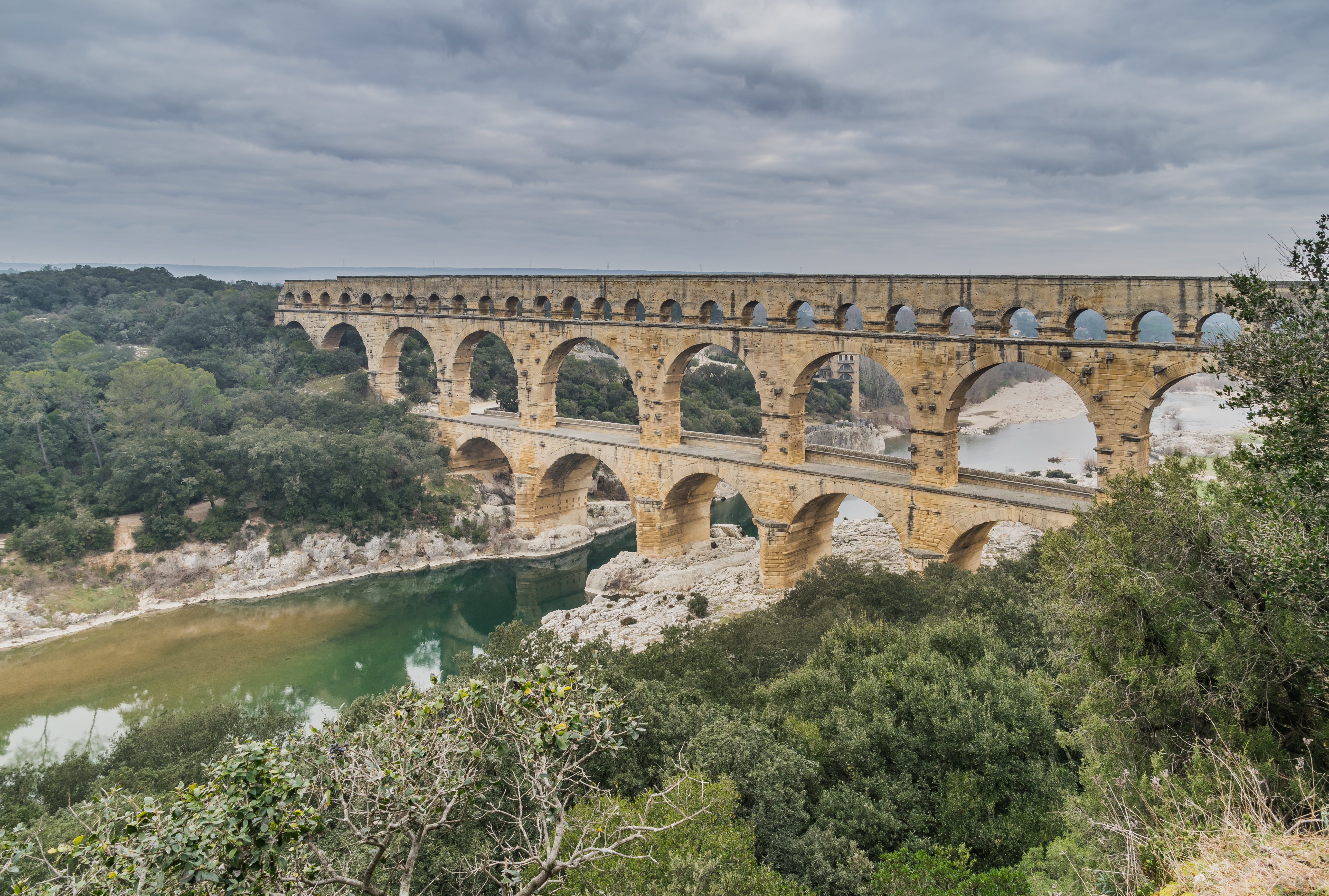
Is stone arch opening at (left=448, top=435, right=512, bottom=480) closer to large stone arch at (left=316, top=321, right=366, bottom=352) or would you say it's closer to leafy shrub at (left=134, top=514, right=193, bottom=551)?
leafy shrub at (left=134, top=514, right=193, bottom=551)

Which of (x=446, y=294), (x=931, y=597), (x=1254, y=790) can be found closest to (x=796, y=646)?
(x=931, y=597)

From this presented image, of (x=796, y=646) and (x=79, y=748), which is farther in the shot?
(x=79, y=748)

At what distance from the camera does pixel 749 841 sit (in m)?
6.68

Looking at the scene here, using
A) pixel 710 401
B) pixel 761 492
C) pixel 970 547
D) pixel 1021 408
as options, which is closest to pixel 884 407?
pixel 1021 408

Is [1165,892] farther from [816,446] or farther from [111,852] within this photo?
[816,446]

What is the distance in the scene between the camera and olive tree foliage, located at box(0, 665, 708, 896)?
3.98m

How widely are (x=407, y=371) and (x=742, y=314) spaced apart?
56.7 ft

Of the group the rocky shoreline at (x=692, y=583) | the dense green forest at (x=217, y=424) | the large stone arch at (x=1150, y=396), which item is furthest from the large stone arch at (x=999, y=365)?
the dense green forest at (x=217, y=424)

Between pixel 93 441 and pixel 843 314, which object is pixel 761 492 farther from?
pixel 93 441

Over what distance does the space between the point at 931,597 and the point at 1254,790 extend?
9110 mm

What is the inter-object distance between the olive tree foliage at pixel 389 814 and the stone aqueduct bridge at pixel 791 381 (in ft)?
34.7

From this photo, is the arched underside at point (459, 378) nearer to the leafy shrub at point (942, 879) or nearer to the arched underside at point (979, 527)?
the arched underside at point (979, 527)

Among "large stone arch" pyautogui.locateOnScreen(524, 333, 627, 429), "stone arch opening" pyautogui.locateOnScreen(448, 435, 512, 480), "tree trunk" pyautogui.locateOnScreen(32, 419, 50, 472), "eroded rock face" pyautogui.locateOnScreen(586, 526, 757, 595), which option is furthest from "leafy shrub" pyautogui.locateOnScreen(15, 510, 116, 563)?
"eroded rock face" pyautogui.locateOnScreen(586, 526, 757, 595)

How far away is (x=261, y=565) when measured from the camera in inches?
891
